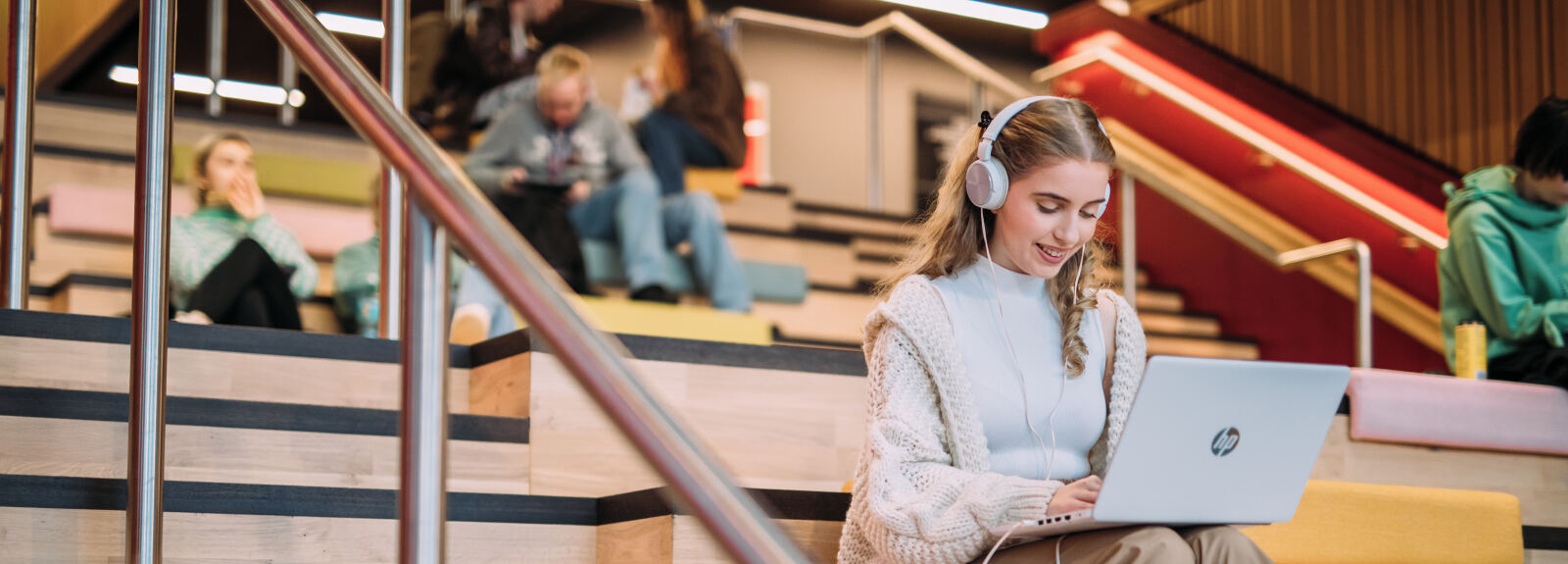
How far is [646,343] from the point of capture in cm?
250

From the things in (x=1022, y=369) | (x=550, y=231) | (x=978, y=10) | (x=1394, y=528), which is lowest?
(x=1394, y=528)

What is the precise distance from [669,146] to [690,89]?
0.80 feet

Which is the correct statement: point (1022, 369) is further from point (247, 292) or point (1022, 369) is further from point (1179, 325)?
point (1179, 325)

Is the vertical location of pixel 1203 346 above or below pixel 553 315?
above

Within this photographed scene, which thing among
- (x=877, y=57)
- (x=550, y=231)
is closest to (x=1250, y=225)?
(x=877, y=57)

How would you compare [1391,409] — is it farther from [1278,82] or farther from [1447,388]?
[1278,82]

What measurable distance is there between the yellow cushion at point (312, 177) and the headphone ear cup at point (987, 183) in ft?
10.5

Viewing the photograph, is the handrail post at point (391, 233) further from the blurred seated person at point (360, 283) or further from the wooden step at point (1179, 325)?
the wooden step at point (1179, 325)

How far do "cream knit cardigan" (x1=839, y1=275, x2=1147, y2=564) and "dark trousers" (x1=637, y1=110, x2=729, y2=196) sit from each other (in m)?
2.72

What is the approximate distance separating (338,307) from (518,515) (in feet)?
6.23

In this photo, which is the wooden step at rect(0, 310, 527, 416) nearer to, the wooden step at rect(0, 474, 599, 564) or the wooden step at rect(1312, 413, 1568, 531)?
the wooden step at rect(0, 474, 599, 564)

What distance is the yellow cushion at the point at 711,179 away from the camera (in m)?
4.94

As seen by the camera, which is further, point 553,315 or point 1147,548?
point 1147,548

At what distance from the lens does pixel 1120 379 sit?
1.92 metres
